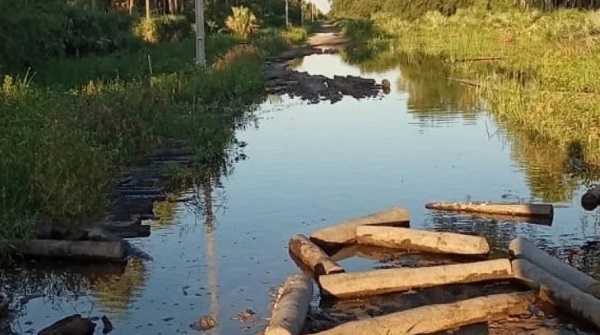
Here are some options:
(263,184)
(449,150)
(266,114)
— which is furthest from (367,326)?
(266,114)

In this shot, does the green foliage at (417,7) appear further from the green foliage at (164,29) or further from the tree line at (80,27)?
the green foliage at (164,29)

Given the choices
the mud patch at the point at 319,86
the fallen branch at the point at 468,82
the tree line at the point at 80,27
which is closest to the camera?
the tree line at the point at 80,27

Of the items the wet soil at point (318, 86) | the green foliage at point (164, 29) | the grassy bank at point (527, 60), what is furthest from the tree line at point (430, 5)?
the wet soil at point (318, 86)

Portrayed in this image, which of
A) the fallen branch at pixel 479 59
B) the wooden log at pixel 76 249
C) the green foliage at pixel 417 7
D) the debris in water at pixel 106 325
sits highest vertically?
the green foliage at pixel 417 7

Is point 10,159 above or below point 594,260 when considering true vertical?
Result: above

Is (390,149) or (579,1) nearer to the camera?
(390,149)

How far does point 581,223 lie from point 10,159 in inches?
254

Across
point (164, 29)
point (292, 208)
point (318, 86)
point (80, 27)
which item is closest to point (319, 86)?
point (318, 86)

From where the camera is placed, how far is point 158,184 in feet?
39.7

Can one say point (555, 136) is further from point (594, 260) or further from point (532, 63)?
point (532, 63)

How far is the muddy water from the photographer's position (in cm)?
761

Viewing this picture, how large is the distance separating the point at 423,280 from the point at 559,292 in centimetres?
113

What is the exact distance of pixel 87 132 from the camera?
37.0 feet

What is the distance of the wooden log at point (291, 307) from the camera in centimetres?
614
